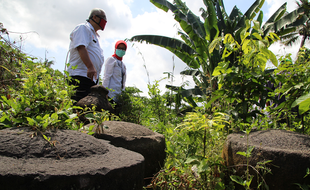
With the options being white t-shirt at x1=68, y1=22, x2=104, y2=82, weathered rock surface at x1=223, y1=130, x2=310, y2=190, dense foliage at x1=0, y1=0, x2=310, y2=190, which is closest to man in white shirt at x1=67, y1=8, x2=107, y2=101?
white t-shirt at x1=68, y1=22, x2=104, y2=82

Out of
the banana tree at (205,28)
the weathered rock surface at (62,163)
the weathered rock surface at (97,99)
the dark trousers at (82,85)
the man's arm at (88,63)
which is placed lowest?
the weathered rock surface at (62,163)

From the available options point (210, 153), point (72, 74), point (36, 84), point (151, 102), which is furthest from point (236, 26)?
point (36, 84)

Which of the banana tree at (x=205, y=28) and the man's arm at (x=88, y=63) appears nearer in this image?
the man's arm at (x=88, y=63)

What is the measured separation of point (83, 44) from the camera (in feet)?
9.64

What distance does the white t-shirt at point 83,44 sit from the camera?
2.97m

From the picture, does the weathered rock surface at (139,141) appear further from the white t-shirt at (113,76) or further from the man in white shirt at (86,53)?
the white t-shirt at (113,76)

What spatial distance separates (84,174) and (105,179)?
100mm

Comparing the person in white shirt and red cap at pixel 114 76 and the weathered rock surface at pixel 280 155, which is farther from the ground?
the person in white shirt and red cap at pixel 114 76

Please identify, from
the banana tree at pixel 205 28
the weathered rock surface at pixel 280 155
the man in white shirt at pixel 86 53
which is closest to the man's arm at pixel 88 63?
A: the man in white shirt at pixel 86 53

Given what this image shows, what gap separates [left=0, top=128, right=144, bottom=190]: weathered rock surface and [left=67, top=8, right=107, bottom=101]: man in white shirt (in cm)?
175

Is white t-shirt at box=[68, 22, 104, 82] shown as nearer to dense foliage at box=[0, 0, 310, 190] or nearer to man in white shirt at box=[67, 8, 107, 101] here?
man in white shirt at box=[67, 8, 107, 101]

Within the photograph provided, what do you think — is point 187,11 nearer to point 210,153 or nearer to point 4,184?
point 210,153

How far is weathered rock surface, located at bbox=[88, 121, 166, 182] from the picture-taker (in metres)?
1.71

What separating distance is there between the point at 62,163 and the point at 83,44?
7.59ft
